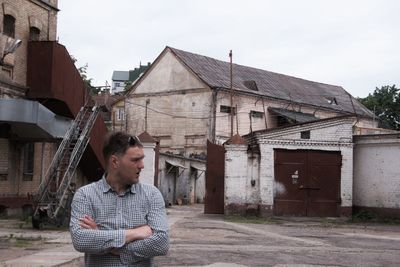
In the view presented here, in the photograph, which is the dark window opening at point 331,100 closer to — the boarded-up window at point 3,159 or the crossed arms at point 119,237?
the boarded-up window at point 3,159

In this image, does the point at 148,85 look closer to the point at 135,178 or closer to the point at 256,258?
the point at 256,258

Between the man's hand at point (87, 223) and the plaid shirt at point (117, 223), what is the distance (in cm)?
2

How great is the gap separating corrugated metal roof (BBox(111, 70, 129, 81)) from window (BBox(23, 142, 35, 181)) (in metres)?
109

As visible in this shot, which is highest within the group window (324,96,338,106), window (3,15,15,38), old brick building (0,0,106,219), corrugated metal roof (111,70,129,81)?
corrugated metal roof (111,70,129,81)

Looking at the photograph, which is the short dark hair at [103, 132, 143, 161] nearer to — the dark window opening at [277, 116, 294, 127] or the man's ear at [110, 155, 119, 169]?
the man's ear at [110, 155, 119, 169]

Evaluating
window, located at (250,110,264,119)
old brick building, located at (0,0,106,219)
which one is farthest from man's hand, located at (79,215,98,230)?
window, located at (250,110,264,119)

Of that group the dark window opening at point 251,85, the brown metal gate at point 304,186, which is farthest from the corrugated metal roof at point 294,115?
the brown metal gate at point 304,186

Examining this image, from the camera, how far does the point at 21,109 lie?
49.2 ft

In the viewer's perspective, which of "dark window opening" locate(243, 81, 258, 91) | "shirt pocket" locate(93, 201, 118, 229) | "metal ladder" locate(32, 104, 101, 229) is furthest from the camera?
"dark window opening" locate(243, 81, 258, 91)

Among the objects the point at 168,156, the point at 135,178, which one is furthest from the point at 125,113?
the point at 135,178

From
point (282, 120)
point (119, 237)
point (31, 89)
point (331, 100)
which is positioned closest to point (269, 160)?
point (31, 89)

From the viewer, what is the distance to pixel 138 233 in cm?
321

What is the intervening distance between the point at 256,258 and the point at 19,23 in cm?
1389

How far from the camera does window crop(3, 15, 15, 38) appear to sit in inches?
792
